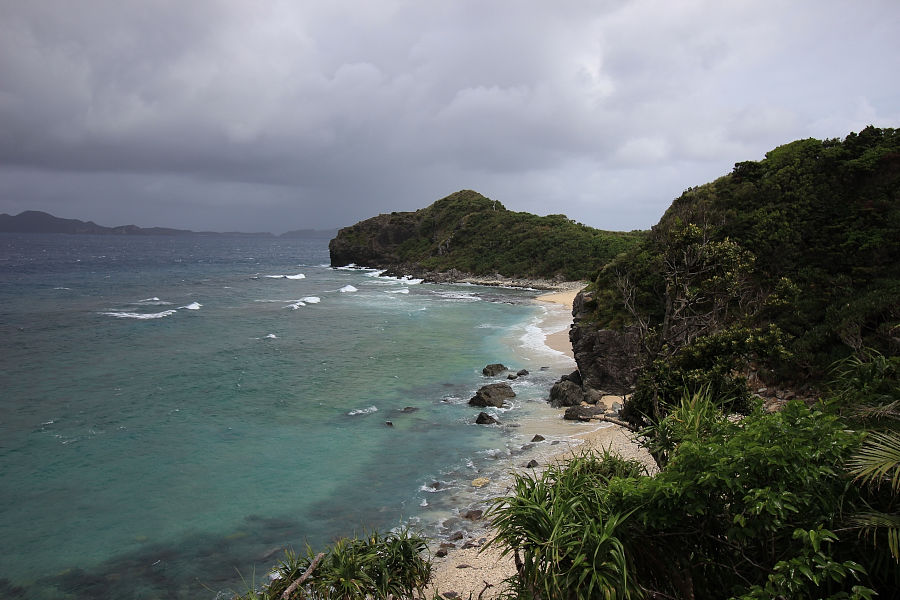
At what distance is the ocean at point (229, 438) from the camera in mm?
16328

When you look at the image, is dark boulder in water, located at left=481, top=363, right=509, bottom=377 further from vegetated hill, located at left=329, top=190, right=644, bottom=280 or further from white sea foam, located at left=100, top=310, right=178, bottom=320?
vegetated hill, located at left=329, top=190, right=644, bottom=280

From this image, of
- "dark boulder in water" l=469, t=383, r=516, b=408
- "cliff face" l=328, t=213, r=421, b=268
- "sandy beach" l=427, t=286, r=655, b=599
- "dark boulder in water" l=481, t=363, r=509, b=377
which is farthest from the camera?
"cliff face" l=328, t=213, r=421, b=268

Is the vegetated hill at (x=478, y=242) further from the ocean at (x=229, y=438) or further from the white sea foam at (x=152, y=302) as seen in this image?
the white sea foam at (x=152, y=302)

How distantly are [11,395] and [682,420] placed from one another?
36.9 metres

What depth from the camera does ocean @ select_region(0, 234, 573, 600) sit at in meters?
16.3

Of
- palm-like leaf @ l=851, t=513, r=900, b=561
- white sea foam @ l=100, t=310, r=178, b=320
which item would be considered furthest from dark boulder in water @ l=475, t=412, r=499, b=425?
white sea foam @ l=100, t=310, r=178, b=320

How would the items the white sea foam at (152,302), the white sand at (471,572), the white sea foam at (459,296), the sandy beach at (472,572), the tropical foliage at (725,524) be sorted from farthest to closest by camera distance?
the white sea foam at (459,296), the white sea foam at (152,302), the white sand at (471,572), the sandy beach at (472,572), the tropical foliage at (725,524)

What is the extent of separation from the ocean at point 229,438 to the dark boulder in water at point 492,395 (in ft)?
2.81

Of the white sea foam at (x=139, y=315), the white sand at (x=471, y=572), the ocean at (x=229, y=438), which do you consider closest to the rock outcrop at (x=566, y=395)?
the ocean at (x=229, y=438)

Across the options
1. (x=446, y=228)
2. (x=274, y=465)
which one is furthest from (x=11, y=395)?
(x=446, y=228)

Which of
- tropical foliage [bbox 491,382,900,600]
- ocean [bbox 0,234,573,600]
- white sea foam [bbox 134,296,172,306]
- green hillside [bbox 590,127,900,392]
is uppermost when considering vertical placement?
green hillside [bbox 590,127,900,392]

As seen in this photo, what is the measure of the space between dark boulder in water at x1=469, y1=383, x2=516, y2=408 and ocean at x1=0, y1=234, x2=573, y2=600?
0.86m

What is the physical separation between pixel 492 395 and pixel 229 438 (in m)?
13.8

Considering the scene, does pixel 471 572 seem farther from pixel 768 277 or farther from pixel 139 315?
pixel 139 315
